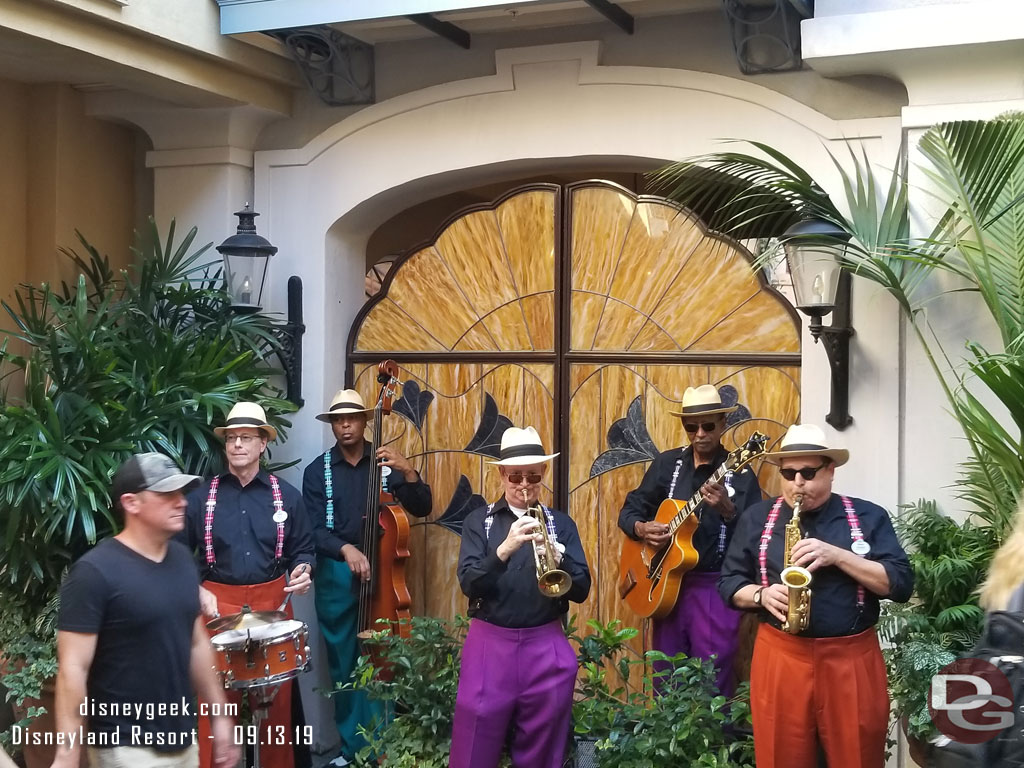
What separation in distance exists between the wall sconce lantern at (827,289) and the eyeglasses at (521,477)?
1506 mm

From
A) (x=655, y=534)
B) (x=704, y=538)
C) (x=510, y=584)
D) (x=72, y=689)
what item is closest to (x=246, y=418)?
(x=510, y=584)

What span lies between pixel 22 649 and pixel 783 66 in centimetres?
484

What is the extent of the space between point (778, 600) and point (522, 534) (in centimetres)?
105

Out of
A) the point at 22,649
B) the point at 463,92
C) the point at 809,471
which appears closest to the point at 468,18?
the point at 463,92

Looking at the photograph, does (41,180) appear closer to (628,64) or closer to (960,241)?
(628,64)

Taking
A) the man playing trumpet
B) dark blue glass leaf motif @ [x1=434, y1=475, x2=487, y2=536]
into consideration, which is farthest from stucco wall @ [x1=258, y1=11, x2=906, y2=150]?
the man playing trumpet

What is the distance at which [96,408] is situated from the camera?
6.02m

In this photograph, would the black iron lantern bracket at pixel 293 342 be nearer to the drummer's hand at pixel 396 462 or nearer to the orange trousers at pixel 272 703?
the drummer's hand at pixel 396 462

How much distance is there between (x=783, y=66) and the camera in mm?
6281

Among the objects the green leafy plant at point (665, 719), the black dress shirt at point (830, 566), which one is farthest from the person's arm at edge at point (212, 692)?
the black dress shirt at point (830, 566)

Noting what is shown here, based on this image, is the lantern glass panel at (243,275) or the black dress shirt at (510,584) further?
the lantern glass panel at (243,275)

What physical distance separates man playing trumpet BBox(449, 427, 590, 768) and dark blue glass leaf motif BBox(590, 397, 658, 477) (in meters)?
1.43

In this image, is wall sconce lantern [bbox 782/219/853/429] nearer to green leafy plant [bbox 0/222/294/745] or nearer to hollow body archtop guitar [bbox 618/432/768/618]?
hollow body archtop guitar [bbox 618/432/768/618]

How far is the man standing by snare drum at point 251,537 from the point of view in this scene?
20.0 feet
